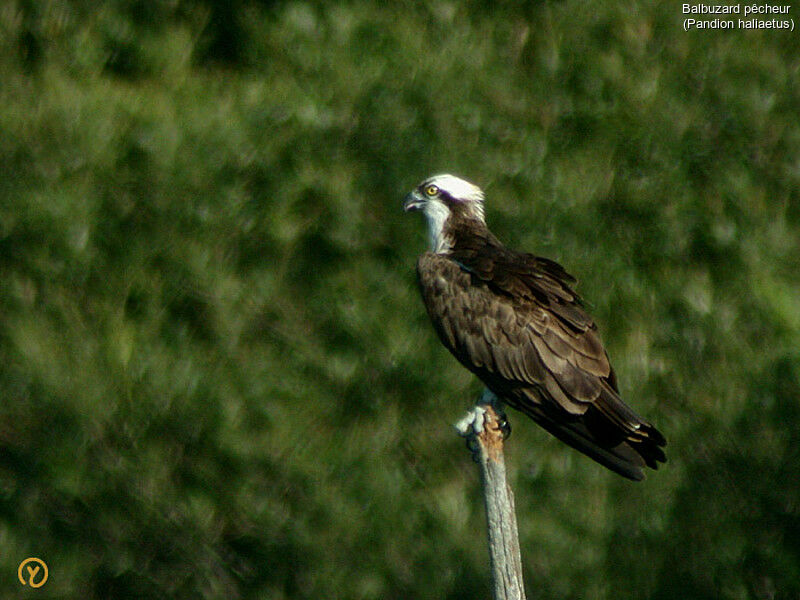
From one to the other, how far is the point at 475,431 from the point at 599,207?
19.3 feet

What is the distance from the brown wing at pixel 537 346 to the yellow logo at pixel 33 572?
19.7 feet

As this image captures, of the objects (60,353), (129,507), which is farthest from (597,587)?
(60,353)

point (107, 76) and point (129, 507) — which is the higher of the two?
point (107, 76)

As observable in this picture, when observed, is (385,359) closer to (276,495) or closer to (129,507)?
(276,495)

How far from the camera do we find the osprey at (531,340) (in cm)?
741

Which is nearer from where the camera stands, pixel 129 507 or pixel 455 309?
pixel 455 309

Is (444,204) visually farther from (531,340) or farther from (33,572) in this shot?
(33,572)

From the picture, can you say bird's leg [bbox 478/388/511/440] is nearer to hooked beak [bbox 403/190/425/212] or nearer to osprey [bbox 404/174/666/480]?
osprey [bbox 404/174/666/480]

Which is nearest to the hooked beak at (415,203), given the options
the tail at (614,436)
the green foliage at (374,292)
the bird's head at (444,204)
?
the bird's head at (444,204)

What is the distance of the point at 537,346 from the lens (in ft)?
26.0

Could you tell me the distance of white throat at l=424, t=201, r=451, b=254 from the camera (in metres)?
8.87

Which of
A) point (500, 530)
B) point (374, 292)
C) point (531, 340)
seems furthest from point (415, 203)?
point (374, 292)

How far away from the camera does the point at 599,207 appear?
499 inches

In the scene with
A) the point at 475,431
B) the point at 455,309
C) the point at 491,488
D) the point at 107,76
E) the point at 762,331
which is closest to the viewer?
the point at 491,488
